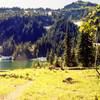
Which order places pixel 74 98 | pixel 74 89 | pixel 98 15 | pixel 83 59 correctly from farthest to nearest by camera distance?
pixel 83 59 → pixel 74 89 → pixel 74 98 → pixel 98 15

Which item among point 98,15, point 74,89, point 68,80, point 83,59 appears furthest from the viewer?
point 83,59

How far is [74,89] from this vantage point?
42438mm

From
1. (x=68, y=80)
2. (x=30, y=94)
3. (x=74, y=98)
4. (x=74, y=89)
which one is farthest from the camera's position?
(x=68, y=80)

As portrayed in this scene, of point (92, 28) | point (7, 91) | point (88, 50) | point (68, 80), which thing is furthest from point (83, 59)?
point (92, 28)

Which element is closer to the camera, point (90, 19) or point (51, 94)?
point (90, 19)

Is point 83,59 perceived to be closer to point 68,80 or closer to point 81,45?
point 81,45

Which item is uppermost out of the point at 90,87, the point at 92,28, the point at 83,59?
the point at 92,28

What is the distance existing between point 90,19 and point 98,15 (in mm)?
489

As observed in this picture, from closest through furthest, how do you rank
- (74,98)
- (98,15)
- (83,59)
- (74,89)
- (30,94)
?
(98,15)
(74,98)
(30,94)
(74,89)
(83,59)

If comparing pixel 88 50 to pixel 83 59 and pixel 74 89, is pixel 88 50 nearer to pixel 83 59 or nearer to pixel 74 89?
pixel 83 59

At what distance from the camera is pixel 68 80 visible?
52.0 metres

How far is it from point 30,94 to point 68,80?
15419 millimetres

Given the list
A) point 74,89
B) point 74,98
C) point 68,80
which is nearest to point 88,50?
point 68,80

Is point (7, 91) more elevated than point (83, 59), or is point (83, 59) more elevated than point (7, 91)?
point (7, 91)
